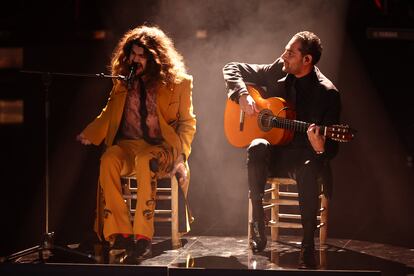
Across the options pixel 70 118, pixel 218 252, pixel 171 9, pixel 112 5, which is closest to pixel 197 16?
pixel 171 9

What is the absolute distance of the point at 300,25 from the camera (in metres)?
5.44

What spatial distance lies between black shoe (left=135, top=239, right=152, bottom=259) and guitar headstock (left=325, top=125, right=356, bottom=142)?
1.28 meters

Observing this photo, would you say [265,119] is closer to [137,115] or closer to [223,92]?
[137,115]

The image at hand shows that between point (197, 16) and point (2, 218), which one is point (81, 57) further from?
point (2, 218)

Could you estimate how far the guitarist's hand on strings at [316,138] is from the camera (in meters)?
3.94

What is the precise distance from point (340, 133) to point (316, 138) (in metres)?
0.17

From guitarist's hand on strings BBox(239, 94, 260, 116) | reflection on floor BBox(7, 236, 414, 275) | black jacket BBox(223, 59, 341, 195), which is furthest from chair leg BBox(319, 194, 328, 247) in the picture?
guitarist's hand on strings BBox(239, 94, 260, 116)

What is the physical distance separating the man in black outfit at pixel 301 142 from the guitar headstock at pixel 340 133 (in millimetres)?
74

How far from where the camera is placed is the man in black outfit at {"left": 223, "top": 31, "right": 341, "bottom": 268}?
4008 mm

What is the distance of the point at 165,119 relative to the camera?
4.51 meters

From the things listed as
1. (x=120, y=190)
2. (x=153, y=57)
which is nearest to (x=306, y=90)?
(x=153, y=57)

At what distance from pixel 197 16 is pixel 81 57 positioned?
109cm

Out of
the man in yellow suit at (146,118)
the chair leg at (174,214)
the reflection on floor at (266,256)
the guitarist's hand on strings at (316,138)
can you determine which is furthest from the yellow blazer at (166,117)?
the guitarist's hand on strings at (316,138)

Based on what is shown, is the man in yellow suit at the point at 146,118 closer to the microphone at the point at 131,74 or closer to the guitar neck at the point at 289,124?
the microphone at the point at 131,74
